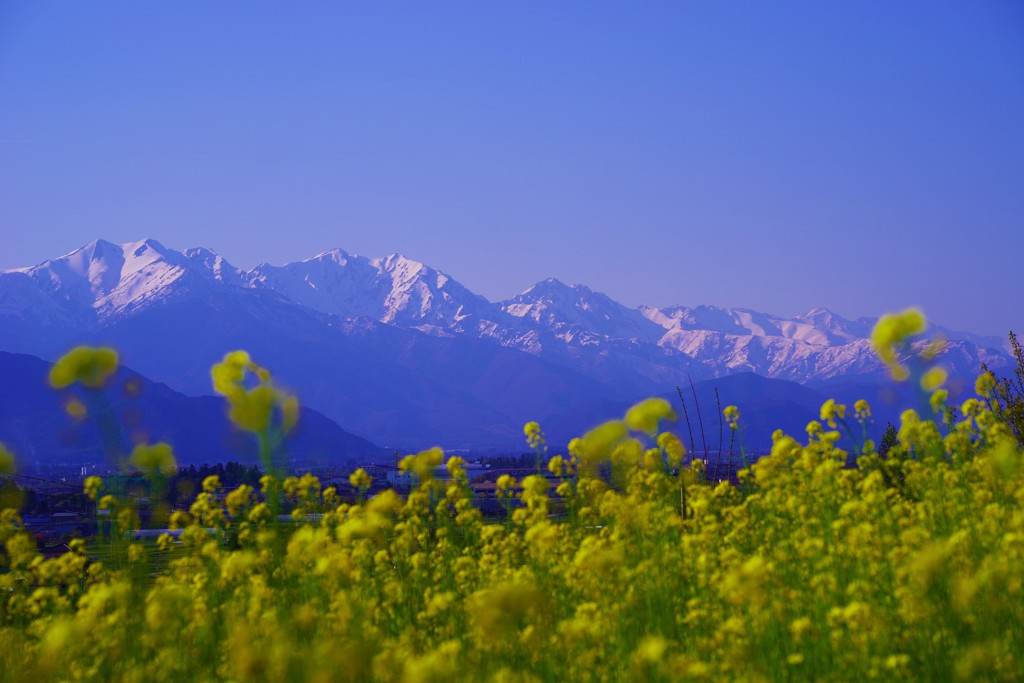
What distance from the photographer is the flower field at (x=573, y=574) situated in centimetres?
433

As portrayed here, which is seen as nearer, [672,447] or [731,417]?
[672,447]

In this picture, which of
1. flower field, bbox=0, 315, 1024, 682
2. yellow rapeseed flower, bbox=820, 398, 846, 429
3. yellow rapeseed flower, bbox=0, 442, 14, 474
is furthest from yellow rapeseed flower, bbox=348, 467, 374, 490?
yellow rapeseed flower, bbox=820, 398, 846, 429

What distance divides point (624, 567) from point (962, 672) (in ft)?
6.19

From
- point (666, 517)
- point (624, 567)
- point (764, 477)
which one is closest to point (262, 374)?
point (624, 567)

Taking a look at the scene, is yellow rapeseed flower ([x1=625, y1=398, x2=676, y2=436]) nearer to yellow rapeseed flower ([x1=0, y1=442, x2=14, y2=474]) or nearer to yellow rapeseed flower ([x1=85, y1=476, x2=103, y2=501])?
yellow rapeseed flower ([x1=85, y1=476, x2=103, y2=501])

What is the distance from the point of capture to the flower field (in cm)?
433

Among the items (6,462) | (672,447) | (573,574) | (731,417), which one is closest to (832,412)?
(731,417)

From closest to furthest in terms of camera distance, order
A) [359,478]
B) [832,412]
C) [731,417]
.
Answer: [359,478] → [832,412] → [731,417]

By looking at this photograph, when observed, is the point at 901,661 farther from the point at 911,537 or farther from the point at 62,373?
the point at 62,373

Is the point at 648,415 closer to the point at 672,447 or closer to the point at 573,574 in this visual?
the point at 672,447

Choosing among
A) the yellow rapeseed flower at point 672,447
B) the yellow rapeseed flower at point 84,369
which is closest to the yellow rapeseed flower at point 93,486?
the yellow rapeseed flower at point 84,369

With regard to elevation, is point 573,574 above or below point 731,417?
below

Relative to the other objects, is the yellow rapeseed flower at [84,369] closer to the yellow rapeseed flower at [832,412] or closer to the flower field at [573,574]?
the flower field at [573,574]

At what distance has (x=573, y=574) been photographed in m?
5.99
